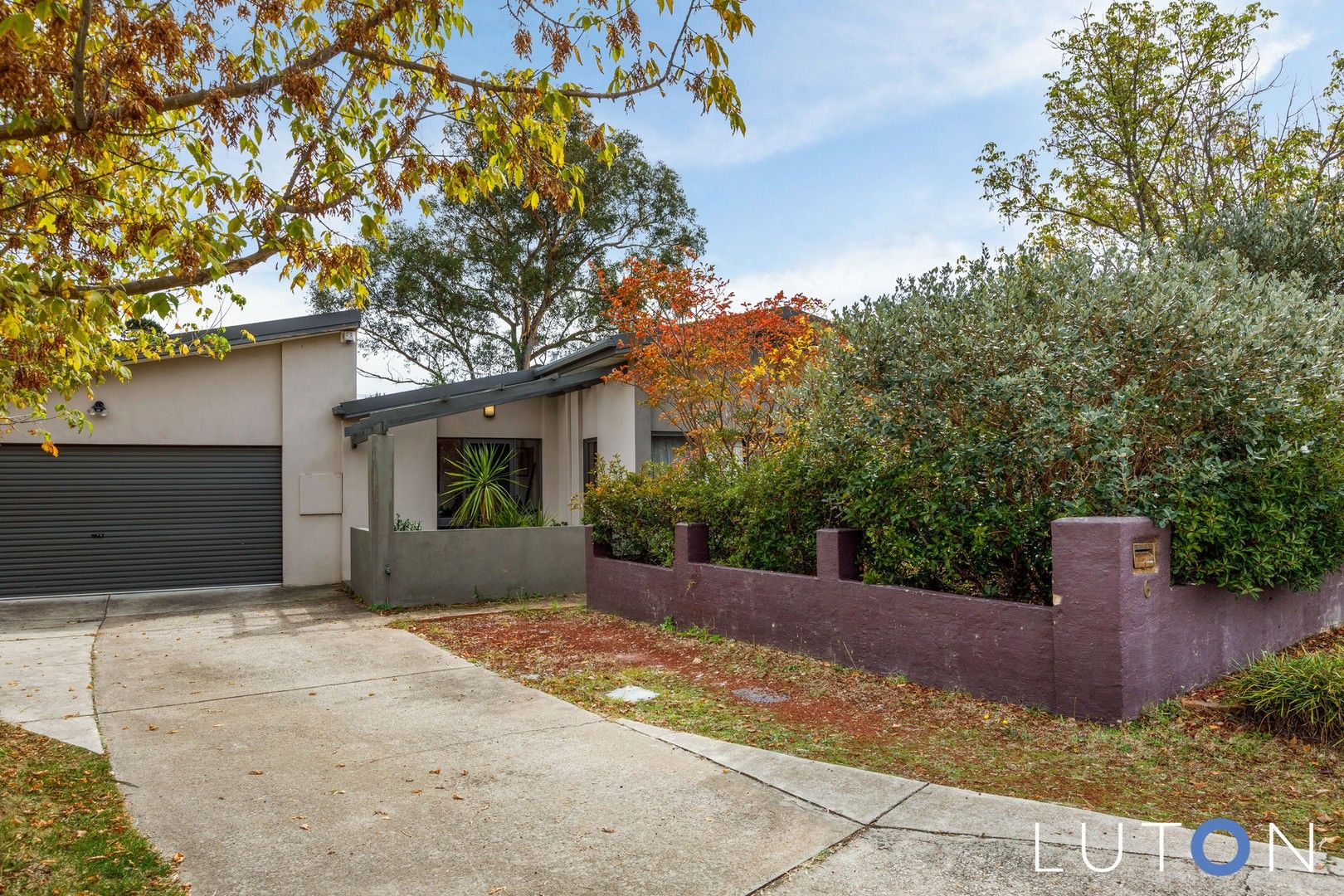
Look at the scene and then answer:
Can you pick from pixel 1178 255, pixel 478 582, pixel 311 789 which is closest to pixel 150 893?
pixel 311 789

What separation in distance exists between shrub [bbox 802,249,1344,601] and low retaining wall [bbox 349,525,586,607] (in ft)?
19.2

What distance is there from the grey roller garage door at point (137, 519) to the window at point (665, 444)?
5.68 m

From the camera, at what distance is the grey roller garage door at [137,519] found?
12062 mm

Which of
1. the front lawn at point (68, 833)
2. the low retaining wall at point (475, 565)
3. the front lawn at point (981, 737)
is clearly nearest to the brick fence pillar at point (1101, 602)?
the front lawn at point (981, 737)

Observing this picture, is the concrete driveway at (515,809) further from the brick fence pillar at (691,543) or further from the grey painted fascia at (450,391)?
the grey painted fascia at (450,391)

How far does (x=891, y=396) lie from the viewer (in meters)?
6.39

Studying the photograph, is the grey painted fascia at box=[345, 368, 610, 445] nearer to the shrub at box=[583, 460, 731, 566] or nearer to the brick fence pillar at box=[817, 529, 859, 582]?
the shrub at box=[583, 460, 731, 566]

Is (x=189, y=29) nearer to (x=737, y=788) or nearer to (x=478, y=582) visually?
(x=737, y=788)

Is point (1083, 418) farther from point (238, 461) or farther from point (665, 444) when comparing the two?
point (238, 461)

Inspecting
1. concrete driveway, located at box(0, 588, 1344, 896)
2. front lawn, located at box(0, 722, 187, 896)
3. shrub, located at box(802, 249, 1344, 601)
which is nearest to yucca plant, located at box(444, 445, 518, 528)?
concrete driveway, located at box(0, 588, 1344, 896)

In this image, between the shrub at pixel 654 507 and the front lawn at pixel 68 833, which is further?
the shrub at pixel 654 507

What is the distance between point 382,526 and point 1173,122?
12.7 metres

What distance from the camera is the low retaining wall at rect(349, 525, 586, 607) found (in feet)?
35.2

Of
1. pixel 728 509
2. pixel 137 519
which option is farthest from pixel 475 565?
pixel 137 519
